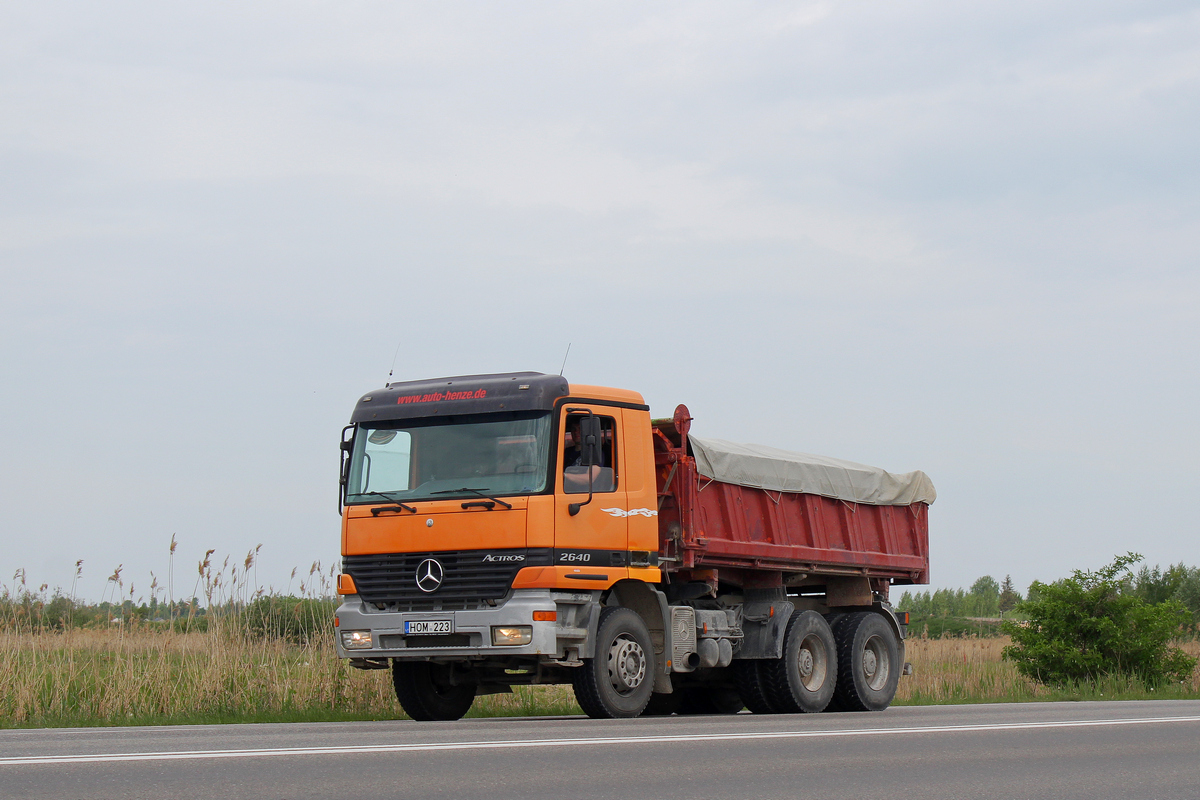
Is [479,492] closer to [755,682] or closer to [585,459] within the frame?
[585,459]

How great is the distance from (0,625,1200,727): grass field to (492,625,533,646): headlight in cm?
268

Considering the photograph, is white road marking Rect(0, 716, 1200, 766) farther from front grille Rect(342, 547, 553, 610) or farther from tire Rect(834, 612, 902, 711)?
tire Rect(834, 612, 902, 711)

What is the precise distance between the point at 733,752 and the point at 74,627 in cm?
885

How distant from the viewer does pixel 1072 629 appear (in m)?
25.2

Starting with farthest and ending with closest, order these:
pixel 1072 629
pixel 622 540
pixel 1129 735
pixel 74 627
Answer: pixel 1072 629 → pixel 74 627 → pixel 622 540 → pixel 1129 735

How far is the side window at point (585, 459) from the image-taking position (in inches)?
514

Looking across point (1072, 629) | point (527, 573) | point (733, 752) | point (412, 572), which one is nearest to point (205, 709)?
point (412, 572)

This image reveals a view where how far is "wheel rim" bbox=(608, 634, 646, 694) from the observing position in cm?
1337

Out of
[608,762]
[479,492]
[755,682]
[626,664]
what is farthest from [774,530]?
[608,762]

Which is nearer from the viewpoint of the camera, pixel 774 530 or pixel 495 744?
pixel 495 744

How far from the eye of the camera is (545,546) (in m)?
12.8

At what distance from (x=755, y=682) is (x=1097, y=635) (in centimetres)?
1152

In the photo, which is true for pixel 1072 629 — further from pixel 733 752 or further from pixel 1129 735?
pixel 733 752

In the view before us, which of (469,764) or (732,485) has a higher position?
(732,485)
